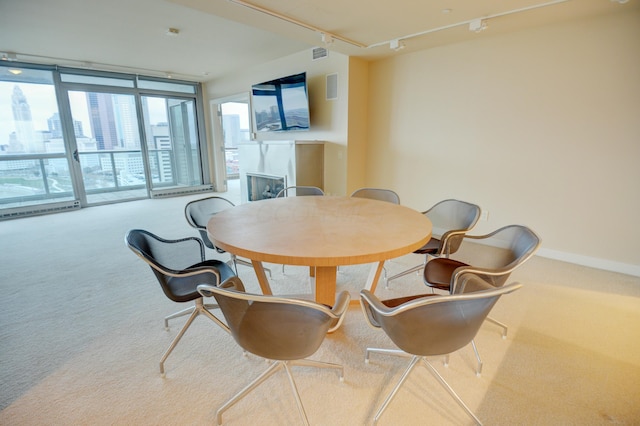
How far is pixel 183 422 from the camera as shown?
1396mm

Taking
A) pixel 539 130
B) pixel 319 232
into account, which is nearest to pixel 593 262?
pixel 539 130

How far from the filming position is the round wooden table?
4.63ft

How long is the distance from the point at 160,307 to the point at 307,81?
376cm

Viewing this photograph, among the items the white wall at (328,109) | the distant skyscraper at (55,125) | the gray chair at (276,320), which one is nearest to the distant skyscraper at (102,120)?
the distant skyscraper at (55,125)

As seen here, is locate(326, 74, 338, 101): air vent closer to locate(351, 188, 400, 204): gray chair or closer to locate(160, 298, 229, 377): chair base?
locate(351, 188, 400, 204): gray chair

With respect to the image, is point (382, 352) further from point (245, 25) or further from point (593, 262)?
point (245, 25)

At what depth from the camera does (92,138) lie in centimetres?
594

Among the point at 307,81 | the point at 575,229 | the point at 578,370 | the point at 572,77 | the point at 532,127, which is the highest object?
the point at 307,81

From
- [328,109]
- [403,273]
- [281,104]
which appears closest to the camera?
[403,273]

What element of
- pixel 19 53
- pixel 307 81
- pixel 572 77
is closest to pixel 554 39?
pixel 572 77

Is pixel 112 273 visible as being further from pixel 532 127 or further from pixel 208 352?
pixel 532 127

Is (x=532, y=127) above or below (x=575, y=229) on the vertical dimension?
above

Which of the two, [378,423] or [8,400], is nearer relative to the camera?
[378,423]

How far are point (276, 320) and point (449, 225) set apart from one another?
2032 mm
